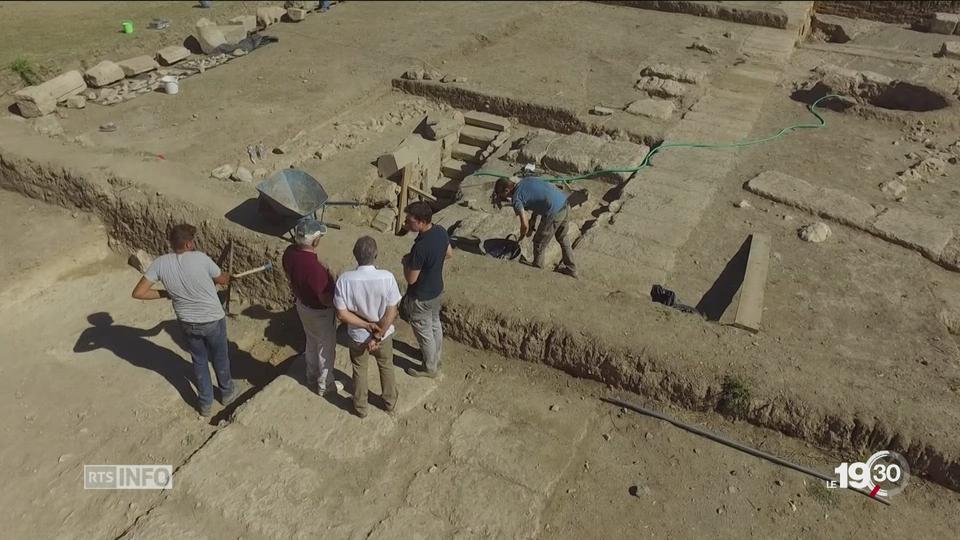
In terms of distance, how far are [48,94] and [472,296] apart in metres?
6.98

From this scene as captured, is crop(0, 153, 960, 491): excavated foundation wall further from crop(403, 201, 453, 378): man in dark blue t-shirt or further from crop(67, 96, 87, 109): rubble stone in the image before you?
crop(67, 96, 87, 109): rubble stone

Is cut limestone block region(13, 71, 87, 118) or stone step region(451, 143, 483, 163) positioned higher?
cut limestone block region(13, 71, 87, 118)

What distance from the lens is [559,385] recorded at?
486 cm

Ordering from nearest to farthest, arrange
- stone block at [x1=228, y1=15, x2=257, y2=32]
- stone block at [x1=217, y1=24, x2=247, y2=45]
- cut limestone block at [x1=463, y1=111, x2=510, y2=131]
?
1. cut limestone block at [x1=463, y1=111, x2=510, y2=131]
2. stone block at [x1=217, y1=24, x2=247, y2=45]
3. stone block at [x1=228, y1=15, x2=257, y2=32]

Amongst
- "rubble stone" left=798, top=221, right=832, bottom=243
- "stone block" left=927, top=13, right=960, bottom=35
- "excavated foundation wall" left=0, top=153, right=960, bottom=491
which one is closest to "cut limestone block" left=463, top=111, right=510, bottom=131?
"excavated foundation wall" left=0, top=153, right=960, bottom=491

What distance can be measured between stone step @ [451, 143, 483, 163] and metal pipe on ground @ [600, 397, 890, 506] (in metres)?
4.96

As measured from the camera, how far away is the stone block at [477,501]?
388cm

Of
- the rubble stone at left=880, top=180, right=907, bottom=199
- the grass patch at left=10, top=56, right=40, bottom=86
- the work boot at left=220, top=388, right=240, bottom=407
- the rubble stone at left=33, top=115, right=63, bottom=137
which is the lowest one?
the rubble stone at left=880, top=180, right=907, bottom=199

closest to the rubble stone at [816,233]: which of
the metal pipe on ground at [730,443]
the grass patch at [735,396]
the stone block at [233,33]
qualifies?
the grass patch at [735,396]

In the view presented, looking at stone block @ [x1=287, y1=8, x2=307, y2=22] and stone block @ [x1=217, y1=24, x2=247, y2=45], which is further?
stone block @ [x1=287, y1=8, x2=307, y2=22]

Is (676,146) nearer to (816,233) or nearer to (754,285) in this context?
(816,233)

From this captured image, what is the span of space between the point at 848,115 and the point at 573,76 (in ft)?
13.3

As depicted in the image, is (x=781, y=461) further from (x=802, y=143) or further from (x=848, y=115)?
(x=848, y=115)

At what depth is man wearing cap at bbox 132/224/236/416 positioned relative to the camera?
4.20m
